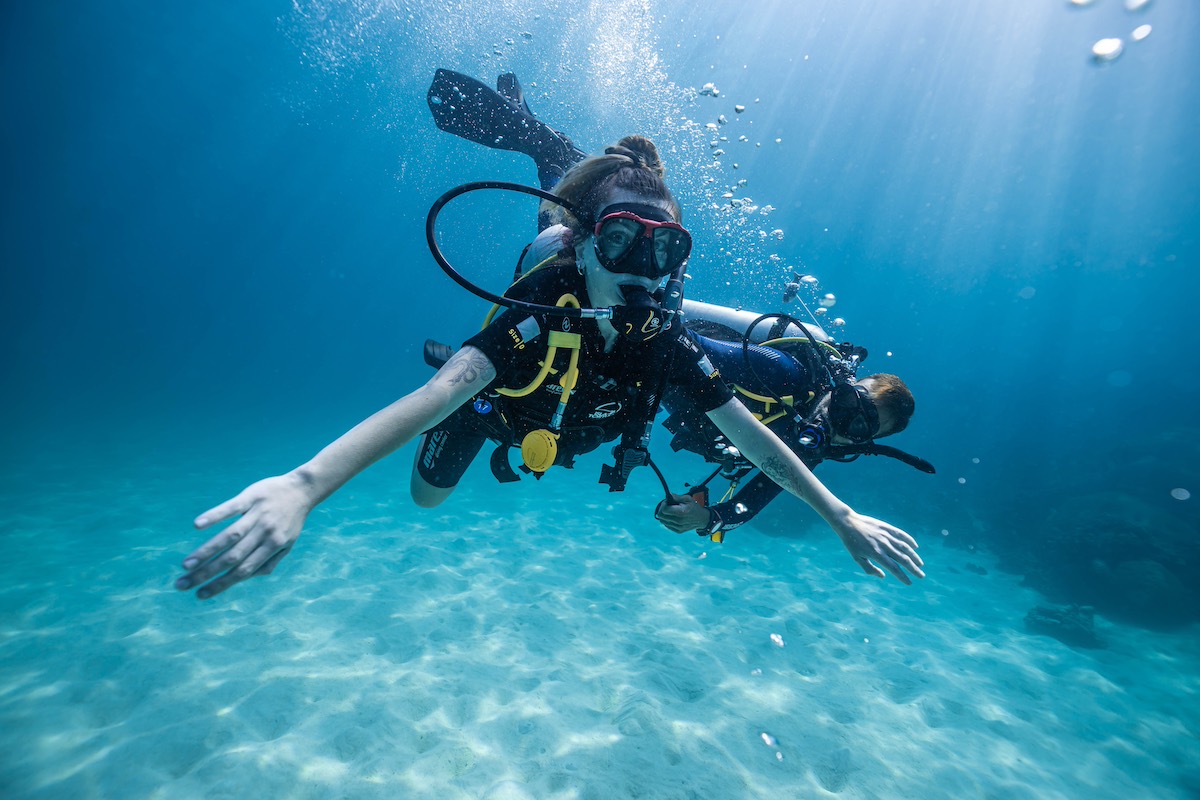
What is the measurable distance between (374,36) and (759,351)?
47956 mm

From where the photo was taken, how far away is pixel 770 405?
4699mm

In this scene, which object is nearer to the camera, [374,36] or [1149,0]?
[1149,0]

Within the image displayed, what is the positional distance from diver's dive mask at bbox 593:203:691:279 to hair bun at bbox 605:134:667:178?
0.67 metres

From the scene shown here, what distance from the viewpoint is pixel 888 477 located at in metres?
22.8

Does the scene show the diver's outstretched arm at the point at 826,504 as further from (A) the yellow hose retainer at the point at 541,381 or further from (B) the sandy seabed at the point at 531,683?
(B) the sandy seabed at the point at 531,683

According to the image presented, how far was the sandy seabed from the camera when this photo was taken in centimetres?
422

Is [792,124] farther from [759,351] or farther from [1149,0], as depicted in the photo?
[759,351]

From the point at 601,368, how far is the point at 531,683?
405 centimetres

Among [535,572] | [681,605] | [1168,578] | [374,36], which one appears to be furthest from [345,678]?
[374,36]

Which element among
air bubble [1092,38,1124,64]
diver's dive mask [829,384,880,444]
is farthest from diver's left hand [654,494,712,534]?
air bubble [1092,38,1124,64]

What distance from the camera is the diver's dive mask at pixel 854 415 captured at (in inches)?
161

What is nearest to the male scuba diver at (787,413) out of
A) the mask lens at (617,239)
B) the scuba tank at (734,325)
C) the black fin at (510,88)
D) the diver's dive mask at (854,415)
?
the diver's dive mask at (854,415)

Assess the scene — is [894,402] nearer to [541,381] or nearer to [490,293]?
[541,381]

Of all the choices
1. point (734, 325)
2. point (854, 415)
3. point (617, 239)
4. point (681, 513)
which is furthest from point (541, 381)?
point (734, 325)
